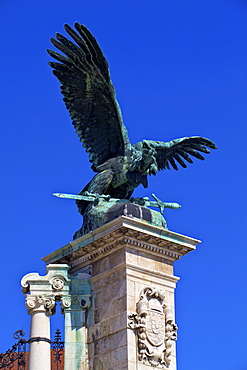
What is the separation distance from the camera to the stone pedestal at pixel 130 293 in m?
13.0

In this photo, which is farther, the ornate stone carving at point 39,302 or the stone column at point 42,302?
the ornate stone carving at point 39,302

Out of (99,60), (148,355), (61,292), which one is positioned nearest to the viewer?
(148,355)

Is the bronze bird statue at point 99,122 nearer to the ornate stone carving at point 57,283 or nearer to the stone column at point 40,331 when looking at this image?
the ornate stone carving at point 57,283

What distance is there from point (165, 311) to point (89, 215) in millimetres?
2465

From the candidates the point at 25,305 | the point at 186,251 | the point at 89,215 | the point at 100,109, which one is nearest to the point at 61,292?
the point at 25,305

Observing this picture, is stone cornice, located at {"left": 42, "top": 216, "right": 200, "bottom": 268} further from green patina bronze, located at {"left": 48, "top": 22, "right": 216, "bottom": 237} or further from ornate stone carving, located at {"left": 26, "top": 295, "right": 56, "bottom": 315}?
ornate stone carving, located at {"left": 26, "top": 295, "right": 56, "bottom": 315}

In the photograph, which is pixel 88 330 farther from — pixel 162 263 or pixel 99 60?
pixel 99 60

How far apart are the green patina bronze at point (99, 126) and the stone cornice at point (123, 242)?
1.68 feet

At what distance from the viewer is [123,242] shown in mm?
13500

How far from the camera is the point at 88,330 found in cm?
1373

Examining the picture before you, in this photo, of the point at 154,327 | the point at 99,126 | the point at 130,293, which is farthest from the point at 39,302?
the point at 99,126

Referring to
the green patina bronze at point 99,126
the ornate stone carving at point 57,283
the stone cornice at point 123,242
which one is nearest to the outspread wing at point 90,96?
the green patina bronze at point 99,126

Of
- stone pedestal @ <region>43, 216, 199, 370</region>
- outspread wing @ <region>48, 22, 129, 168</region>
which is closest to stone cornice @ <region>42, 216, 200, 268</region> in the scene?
stone pedestal @ <region>43, 216, 199, 370</region>

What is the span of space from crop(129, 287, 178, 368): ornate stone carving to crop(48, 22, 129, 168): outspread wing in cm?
330
